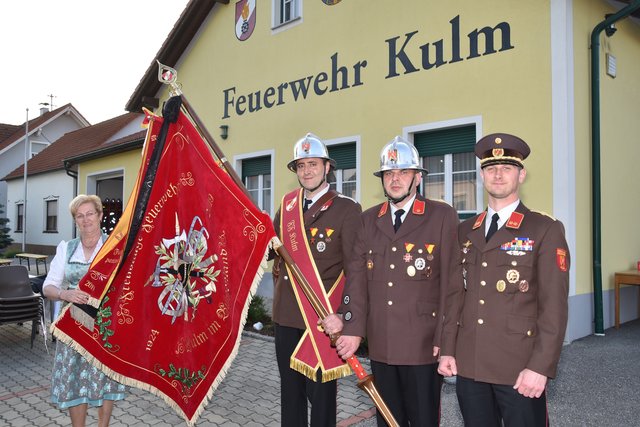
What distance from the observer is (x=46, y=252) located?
23125 mm

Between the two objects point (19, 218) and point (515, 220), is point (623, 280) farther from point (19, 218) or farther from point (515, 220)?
point (19, 218)

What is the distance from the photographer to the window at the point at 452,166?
7.46 m

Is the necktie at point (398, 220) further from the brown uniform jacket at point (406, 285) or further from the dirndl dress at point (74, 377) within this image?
the dirndl dress at point (74, 377)

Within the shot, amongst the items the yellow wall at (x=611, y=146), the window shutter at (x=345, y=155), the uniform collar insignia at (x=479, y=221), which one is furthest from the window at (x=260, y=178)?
the uniform collar insignia at (x=479, y=221)

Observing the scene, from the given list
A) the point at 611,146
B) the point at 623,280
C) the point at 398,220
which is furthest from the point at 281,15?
the point at 398,220

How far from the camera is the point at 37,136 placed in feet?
95.5

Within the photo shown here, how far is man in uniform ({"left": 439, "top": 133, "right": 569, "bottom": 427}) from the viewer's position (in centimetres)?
227

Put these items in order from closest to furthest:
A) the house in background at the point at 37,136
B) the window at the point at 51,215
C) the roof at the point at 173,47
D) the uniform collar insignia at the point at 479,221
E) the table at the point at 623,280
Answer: the uniform collar insignia at the point at 479,221, the table at the point at 623,280, the roof at the point at 173,47, the window at the point at 51,215, the house in background at the point at 37,136

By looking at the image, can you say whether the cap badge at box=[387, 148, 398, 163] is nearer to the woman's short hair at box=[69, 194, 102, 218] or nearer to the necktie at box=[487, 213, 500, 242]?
the necktie at box=[487, 213, 500, 242]

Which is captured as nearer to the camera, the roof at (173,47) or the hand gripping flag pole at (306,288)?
the hand gripping flag pole at (306,288)

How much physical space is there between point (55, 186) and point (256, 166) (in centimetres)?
1581

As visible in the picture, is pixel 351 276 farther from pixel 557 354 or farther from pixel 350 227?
pixel 557 354

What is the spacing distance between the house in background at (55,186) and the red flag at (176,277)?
53.1ft

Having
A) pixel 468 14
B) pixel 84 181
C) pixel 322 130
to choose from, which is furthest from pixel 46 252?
pixel 468 14
